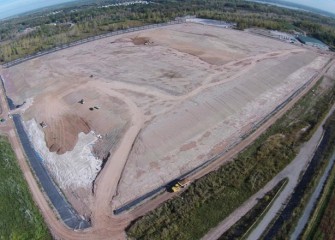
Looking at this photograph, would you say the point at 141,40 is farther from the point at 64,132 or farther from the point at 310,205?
the point at 310,205

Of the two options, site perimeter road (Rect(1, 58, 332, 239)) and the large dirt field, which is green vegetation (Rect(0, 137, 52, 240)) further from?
the large dirt field

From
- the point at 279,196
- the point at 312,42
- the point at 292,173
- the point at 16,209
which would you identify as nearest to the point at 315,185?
the point at 292,173

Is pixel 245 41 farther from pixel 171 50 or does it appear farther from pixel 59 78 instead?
pixel 59 78

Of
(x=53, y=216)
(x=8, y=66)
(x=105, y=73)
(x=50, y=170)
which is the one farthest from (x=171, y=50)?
(x=53, y=216)

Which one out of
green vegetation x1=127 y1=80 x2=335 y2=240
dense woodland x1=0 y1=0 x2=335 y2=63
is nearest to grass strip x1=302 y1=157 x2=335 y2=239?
green vegetation x1=127 y1=80 x2=335 y2=240

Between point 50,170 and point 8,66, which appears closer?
point 50,170

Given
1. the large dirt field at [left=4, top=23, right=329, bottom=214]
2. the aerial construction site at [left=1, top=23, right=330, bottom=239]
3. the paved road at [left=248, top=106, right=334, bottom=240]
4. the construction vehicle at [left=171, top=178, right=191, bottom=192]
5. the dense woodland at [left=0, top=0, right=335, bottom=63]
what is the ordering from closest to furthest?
1. the paved road at [left=248, top=106, right=334, bottom=240]
2. the construction vehicle at [left=171, top=178, right=191, bottom=192]
3. the aerial construction site at [left=1, top=23, right=330, bottom=239]
4. the large dirt field at [left=4, top=23, right=329, bottom=214]
5. the dense woodland at [left=0, top=0, right=335, bottom=63]
